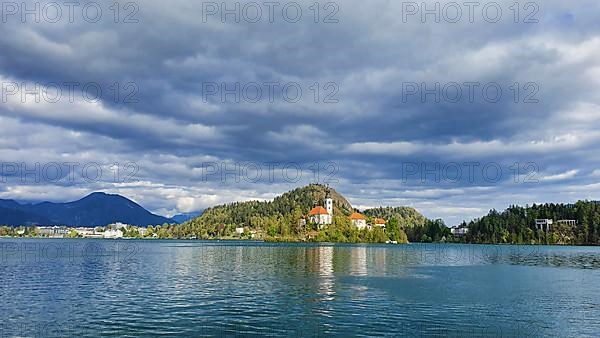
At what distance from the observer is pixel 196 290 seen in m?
56.0

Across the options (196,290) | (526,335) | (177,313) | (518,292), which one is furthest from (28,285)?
(518,292)

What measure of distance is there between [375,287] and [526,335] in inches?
1082

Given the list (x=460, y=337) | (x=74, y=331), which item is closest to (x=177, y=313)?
(x=74, y=331)

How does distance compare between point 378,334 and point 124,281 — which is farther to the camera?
point 124,281

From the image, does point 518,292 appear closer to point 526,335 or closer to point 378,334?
point 526,335

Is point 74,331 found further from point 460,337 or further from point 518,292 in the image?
point 518,292

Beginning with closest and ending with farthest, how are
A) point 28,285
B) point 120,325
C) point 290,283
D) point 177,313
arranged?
point 120,325 < point 177,313 < point 28,285 < point 290,283

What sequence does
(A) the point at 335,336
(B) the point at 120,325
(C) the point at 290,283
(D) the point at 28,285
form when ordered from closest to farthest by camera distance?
(A) the point at 335,336
(B) the point at 120,325
(D) the point at 28,285
(C) the point at 290,283

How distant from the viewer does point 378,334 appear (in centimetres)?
3409

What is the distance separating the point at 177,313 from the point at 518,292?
4291 cm

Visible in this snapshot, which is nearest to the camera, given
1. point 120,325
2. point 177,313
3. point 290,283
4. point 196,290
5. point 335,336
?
point 335,336

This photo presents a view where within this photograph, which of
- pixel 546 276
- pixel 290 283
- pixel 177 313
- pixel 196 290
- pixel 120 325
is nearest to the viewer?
pixel 120 325

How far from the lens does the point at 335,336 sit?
33.3m

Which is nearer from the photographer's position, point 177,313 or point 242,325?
point 242,325
